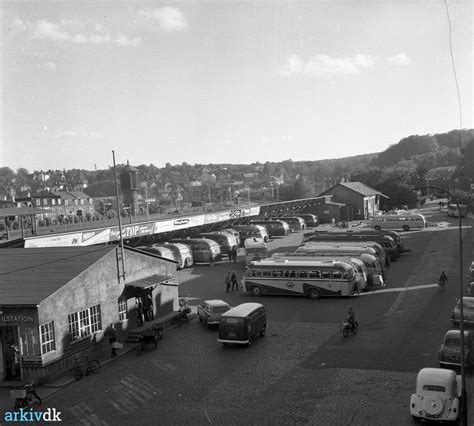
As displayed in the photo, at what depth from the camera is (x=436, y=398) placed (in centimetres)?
1584

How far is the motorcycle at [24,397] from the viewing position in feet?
59.4

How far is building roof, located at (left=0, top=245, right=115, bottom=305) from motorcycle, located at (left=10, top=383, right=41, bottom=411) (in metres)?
3.55

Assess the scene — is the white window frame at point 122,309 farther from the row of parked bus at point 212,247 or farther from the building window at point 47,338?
the row of parked bus at point 212,247

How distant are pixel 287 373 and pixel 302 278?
13959mm

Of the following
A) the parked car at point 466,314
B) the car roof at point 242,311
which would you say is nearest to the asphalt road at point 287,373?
the parked car at point 466,314

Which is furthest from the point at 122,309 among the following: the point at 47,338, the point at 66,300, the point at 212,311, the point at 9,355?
the point at 9,355

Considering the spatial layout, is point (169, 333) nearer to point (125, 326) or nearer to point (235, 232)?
point (125, 326)

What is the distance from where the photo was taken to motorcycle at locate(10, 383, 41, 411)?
59.4ft

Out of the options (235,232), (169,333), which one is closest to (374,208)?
(235,232)

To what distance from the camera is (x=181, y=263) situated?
1940 inches

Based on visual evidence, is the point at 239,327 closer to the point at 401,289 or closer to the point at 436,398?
the point at 436,398

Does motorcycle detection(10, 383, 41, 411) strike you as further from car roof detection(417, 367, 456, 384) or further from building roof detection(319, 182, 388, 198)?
building roof detection(319, 182, 388, 198)

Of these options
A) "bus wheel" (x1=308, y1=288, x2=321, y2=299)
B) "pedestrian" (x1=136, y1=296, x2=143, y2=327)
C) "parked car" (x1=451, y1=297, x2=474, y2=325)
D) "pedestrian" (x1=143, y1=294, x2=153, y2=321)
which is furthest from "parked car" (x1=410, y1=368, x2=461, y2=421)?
"bus wheel" (x1=308, y1=288, x2=321, y2=299)

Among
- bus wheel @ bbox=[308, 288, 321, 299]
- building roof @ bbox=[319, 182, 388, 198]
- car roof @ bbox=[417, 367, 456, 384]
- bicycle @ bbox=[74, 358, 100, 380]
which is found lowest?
bus wheel @ bbox=[308, 288, 321, 299]
